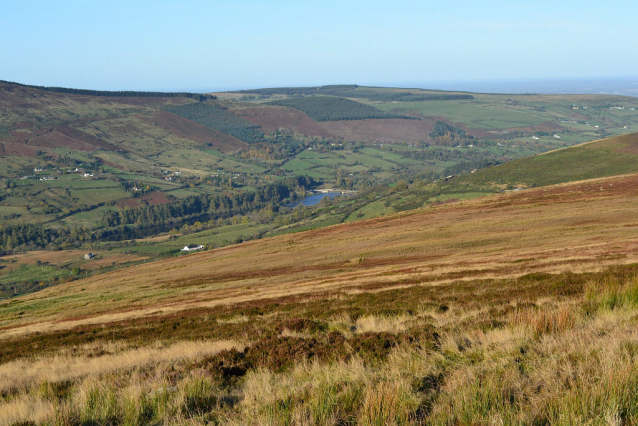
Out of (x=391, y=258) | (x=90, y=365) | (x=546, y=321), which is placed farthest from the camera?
(x=391, y=258)

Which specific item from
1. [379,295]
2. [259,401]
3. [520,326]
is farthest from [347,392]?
[379,295]

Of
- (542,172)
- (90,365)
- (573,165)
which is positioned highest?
(573,165)

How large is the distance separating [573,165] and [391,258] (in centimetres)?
11731

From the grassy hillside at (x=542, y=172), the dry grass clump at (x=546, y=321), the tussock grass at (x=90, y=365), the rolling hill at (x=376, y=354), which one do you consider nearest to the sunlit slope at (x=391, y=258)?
the rolling hill at (x=376, y=354)

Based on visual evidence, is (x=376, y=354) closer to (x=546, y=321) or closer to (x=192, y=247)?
(x=546, y=321)

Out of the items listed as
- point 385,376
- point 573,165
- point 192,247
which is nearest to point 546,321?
point 385,376

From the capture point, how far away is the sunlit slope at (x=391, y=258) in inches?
1293

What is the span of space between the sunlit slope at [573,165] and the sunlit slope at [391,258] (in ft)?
163

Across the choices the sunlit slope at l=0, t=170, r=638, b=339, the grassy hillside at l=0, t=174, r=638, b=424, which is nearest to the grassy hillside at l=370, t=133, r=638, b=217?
the sunlit slope at l=0, t=170, r=638, b=339

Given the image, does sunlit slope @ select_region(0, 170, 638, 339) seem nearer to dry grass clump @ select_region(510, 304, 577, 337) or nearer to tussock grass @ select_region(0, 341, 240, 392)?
tussock grass @ select_region(0, 341, 240, 392)

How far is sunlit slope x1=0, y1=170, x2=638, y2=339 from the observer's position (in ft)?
108

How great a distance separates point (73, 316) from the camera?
1623 inches

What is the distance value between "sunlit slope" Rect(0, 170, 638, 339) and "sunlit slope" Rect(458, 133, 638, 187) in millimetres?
→ 49606

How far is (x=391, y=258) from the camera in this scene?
52.7 metres
